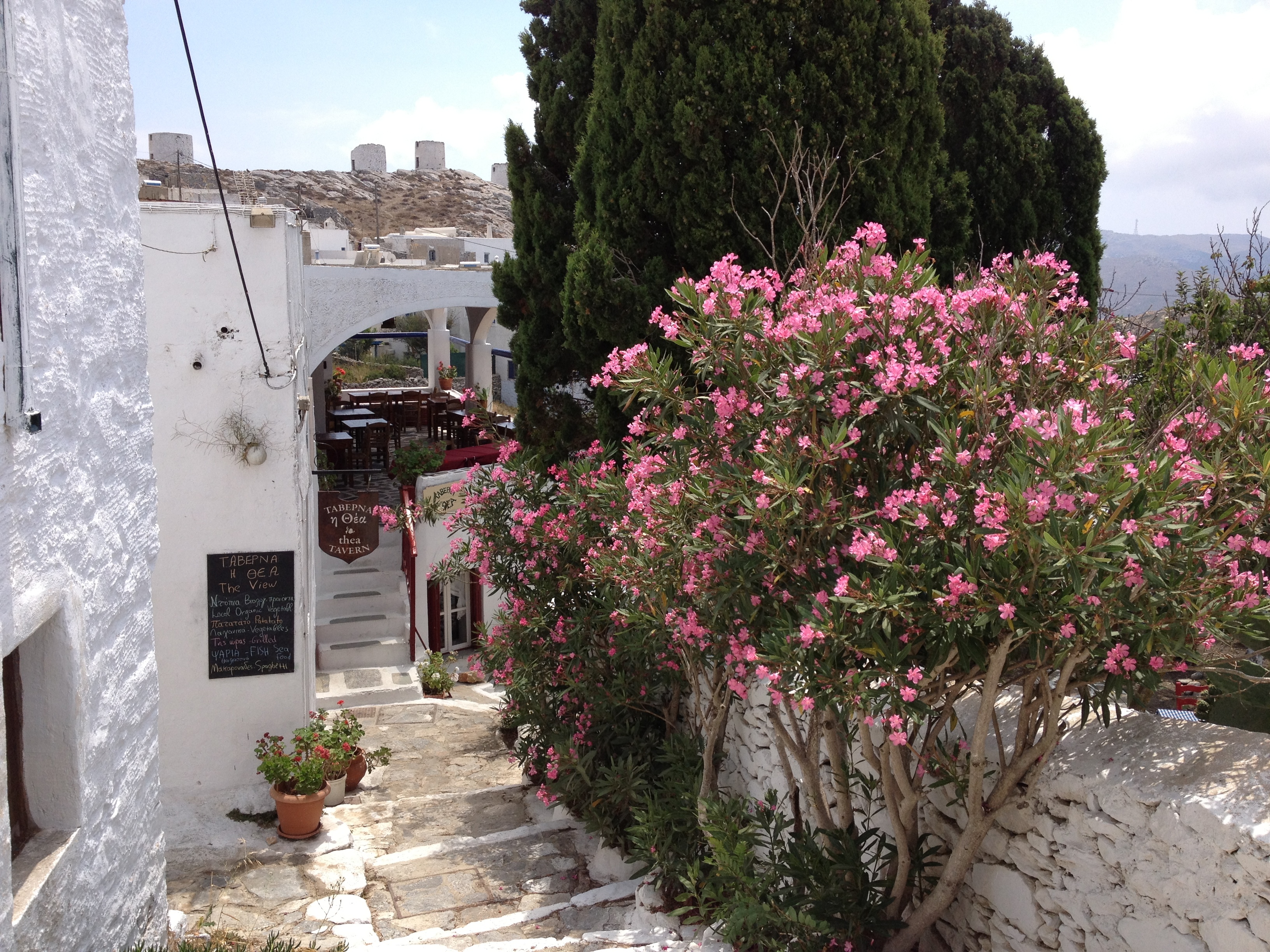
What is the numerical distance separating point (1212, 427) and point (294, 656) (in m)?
7.16

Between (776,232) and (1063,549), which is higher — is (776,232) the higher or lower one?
the higher one

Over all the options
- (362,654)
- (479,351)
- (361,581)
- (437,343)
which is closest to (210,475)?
(362,654)

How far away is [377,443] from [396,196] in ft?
117

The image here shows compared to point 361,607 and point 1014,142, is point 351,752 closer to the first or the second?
point 361,607

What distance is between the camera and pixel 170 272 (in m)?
7.93

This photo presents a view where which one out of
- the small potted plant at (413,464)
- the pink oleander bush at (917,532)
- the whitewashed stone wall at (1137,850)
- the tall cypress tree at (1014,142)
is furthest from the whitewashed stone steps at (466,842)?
the small potted plant at (413,464)

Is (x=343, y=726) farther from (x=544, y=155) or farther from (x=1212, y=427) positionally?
(x=1212, y=427)

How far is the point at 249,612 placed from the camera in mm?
8344

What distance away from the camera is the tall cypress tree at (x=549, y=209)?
9.59m

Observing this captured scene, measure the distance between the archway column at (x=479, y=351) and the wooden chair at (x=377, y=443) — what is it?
2.30 metres

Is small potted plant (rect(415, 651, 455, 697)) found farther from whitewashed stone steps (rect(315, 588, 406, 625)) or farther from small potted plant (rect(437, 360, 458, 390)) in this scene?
small potted plant (rect(437, 360, 458, 390))

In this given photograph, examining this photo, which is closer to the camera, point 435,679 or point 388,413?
point 435,679

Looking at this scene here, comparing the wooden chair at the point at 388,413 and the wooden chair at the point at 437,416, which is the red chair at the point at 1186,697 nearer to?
the wooden chair at the point at 437,416

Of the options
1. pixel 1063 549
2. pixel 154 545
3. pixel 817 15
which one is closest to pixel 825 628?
pixel 1063 549
